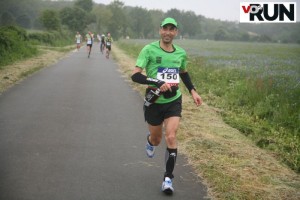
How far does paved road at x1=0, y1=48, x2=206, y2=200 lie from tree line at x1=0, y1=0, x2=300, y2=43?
45993 mm

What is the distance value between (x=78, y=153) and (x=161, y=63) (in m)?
2.32

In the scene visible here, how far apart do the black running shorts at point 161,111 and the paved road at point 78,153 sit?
0.89 metres

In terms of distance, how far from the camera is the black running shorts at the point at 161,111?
191 inches

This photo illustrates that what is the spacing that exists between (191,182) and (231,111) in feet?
18.2

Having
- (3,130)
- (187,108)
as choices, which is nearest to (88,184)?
(3,130)

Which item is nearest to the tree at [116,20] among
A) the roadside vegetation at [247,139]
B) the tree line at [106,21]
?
the tree line at [106,21]

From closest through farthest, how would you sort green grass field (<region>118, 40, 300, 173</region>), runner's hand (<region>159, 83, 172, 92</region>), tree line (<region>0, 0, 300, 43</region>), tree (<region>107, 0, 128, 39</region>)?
runner's hand (<region>159, 83, 172, 92</region>)
green grass field (<region>118, 40, 300, 173</region>)
tree line (<region>0, 0, 300, 43</region>)
tree (<region>107, 0, 128, 39</region>)

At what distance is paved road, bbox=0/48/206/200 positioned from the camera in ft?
15.2

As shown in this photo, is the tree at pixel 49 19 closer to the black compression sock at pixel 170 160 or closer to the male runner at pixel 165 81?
the male runner at pixel 165 81

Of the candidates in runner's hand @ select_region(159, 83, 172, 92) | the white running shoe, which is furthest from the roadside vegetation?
runner's hand @ select_region(159, 83, 172, 92)

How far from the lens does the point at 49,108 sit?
31.8 ft

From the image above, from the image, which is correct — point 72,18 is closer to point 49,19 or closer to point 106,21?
point 49,19

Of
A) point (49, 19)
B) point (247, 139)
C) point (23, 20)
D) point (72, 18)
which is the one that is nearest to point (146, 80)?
point (247, 139)

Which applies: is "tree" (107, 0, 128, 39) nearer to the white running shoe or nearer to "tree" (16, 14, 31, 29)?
"tree" (16, 14, 31, 29)
